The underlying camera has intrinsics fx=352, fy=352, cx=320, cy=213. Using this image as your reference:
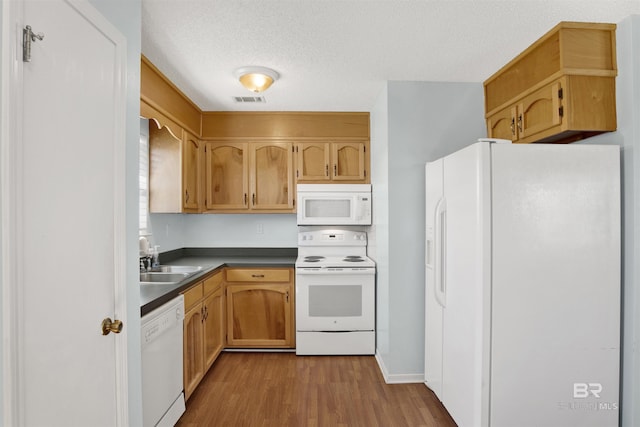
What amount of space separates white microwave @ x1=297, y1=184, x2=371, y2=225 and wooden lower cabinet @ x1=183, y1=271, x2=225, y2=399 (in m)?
1.03

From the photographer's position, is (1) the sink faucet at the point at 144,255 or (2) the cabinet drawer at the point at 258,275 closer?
(1) the sink faucet at the point at 144,255

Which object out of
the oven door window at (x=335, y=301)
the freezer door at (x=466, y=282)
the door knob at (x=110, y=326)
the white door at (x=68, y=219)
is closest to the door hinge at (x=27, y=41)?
the white door at (x=68, y=219)

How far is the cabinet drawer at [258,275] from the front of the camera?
10.7ft

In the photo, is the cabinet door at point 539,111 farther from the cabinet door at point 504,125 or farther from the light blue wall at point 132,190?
the light blue wall at point 132,190

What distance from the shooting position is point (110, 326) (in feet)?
4.12

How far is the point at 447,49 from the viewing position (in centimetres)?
223

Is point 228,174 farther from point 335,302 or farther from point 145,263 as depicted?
point 335,302

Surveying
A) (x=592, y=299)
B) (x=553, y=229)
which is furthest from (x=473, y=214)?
(x=592, y=299)

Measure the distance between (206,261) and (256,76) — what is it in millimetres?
1830

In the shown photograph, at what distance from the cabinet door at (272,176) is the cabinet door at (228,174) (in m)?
0.09

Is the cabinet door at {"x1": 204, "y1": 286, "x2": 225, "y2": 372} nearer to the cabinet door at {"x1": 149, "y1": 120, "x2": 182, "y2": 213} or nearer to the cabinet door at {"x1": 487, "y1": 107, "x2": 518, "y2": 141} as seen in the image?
the cabinet door at {"x1": 149, "y1": 120, "x2": 182, "y2": 213}

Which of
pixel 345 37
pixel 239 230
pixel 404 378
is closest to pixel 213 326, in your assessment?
pixel 239 230

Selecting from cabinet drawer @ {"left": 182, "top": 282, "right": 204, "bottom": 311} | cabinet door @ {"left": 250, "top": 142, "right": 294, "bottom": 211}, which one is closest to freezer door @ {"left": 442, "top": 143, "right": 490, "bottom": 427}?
cabinet drawer @ {"left": 182, "top": 282, "right": 204, "bottom": 311}

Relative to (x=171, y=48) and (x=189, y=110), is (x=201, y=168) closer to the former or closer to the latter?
(x=189, y=110)
